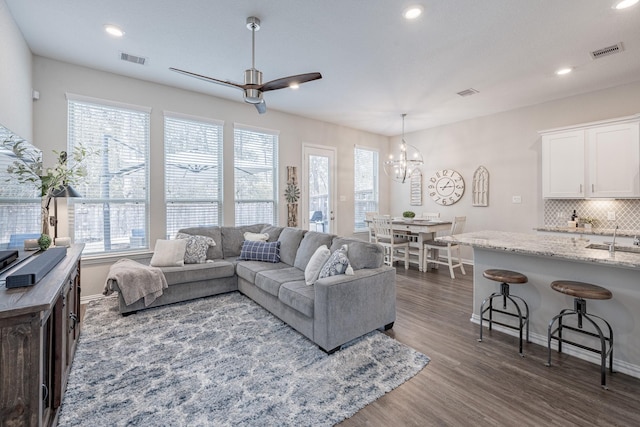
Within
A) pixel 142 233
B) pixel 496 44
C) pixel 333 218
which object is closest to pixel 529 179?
pixel 496 44

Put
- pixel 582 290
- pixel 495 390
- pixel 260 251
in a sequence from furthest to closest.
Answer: pixel 260 251 < pixel 582 290 < pixel 495 390

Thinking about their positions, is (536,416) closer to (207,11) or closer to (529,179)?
(207,11)

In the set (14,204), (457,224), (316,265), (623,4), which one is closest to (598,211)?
(457,224)

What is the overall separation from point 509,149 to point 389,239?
113 inches

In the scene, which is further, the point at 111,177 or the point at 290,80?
the point at 111,177

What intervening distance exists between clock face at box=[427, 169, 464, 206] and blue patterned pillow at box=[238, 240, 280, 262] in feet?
14.0

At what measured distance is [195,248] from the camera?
4.09 meters

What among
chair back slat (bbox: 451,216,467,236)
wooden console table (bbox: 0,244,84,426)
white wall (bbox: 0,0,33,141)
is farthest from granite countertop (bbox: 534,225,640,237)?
white wall (bbox: 0,0,33,141)

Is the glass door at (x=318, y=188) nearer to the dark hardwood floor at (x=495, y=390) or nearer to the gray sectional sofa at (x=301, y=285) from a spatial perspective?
the gray sectional sofa at (x=301, y=285)

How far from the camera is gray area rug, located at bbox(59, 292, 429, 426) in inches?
73.9

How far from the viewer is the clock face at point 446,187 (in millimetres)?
6445

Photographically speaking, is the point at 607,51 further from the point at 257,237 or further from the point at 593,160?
the point at 257,237

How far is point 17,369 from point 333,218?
5.78 metres

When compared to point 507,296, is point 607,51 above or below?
above
